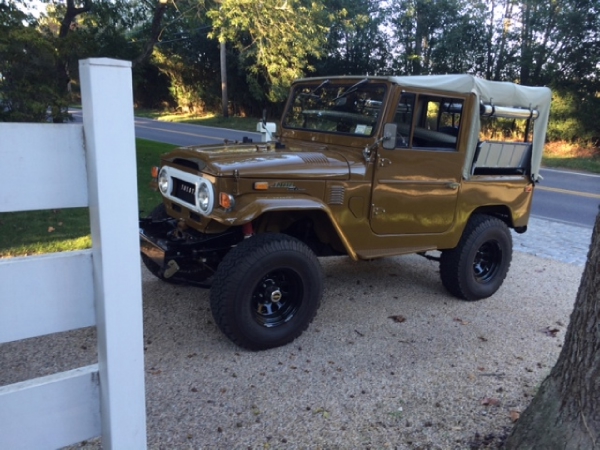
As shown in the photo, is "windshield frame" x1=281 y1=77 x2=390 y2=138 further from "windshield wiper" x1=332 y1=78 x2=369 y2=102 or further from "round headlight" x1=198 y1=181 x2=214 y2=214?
"round headlight" x1=198 y1=181 x2=214 y2=214

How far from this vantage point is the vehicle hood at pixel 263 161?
12.6 feet

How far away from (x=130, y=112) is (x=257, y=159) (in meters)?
2.76

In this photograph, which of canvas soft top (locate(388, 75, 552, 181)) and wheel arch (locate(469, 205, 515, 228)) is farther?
wheel arch (locate(469, 205, 515, 228))

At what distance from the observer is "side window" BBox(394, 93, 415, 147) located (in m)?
4.53

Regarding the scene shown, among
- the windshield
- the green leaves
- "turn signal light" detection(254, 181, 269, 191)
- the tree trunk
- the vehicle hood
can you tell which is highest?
the green leaves

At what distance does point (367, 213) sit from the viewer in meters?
4.47

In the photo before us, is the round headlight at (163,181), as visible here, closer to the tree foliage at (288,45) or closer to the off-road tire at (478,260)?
the off-road tire at (478,260)

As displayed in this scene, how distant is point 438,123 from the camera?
495 cm

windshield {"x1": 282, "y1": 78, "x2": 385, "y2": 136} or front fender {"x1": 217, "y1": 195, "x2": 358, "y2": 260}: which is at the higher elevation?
windshield {"x1": 282, "y1": 78, "x2": 385, "y2": 136}

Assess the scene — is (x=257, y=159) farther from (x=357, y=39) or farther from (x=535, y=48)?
(x=357, y=39)

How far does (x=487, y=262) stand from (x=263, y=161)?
286cm

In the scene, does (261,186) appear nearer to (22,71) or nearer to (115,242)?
(115,242)

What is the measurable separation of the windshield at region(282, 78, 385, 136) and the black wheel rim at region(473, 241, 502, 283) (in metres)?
1.90

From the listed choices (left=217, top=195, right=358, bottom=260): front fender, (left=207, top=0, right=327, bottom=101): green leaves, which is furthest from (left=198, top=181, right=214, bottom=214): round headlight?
(left=207, top=0, right=327, bottom=101): green leaves
